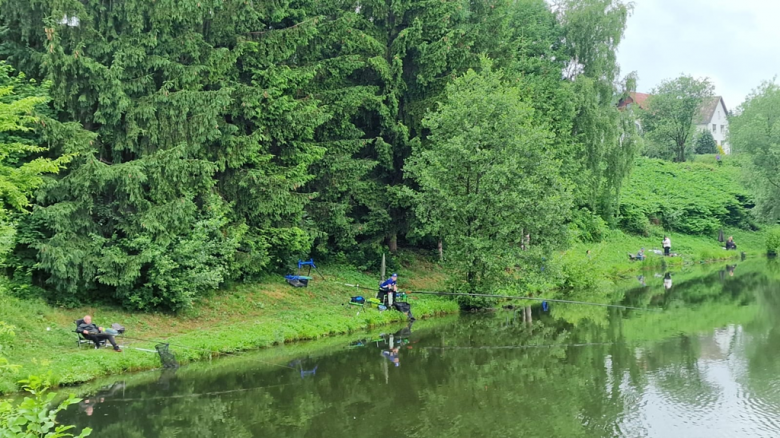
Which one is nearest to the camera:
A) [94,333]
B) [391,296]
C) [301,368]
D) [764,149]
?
[94,333]

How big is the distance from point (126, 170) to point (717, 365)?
15676mm

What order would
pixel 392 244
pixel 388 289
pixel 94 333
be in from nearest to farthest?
pixel 94 333 < pixel 388 289 < pixel 392 244

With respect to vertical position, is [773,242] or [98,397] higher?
[773,242]

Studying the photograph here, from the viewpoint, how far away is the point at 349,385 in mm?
14172

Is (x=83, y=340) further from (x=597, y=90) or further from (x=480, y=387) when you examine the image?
(x=597, y=90)

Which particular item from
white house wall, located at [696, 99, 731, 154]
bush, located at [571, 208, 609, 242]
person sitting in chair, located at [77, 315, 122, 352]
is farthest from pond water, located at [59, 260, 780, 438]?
white house wall, located at [696, 99, 731, 154]

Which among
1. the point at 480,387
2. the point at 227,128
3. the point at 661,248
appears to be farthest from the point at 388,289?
the point at 661,248

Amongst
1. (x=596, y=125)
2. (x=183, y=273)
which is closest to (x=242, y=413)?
(x=183, y=273)

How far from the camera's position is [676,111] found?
6022 cm

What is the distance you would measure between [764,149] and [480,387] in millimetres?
35795

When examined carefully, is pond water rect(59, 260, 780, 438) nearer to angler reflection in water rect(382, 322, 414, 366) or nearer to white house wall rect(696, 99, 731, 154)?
angler reflection in water rect(382, 322, 414, 366)

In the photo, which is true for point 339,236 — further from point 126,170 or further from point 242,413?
point 242,413

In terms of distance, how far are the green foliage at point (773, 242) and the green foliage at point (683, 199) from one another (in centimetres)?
337

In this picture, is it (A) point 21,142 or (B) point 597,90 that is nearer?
(A) point 21,142
